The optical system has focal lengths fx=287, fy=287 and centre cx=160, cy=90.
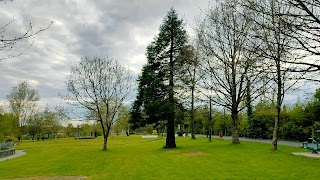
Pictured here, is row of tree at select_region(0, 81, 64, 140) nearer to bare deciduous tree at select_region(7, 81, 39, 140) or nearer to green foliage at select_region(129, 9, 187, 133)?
bare deciduous tree at select_region(7, 81, 39, 140)

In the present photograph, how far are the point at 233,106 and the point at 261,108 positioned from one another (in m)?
14.3

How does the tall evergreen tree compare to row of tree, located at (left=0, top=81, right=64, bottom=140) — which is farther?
row of tree, located at (left=0, top=81, right=64, bottom=140)

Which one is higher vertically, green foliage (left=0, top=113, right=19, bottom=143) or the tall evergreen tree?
the tall evergreen tree

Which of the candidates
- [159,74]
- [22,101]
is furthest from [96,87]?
[22,101]

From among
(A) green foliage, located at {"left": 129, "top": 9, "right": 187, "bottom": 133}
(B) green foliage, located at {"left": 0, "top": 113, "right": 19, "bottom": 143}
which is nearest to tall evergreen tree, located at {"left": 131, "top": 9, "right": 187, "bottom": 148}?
(A) green foliage, located at {"left": 129, "top": 9, "right": 187, "bottom": 133}

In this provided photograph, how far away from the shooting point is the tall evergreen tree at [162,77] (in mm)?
27734

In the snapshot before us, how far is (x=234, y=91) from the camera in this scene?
976 inches

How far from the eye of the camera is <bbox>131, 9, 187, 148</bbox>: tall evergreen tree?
1092 inches

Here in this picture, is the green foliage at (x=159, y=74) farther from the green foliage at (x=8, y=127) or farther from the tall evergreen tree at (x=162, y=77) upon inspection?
the green foliage at (x=8, y=127)

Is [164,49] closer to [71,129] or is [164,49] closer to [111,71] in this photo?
[111,71]

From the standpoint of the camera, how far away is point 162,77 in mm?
28656

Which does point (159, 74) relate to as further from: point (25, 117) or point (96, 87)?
point (25, 117)

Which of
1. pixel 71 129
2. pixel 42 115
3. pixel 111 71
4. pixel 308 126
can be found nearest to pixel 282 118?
pixel 308 126

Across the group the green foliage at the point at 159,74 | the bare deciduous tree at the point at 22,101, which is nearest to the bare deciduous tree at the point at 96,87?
the green foliage at the point at 159,74
